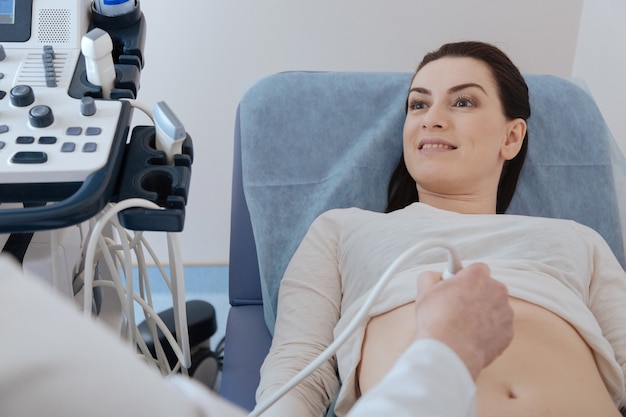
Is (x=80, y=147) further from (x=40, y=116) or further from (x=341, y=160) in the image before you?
(x=341, y=160)

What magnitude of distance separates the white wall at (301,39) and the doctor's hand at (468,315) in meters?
1.33

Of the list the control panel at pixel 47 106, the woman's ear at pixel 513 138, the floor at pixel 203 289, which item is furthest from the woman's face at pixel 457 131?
the floor at pixel 203 289

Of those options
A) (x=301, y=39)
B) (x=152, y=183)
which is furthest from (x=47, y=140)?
(x=301, y=39)

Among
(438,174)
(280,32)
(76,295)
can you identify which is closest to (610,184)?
(438,174)

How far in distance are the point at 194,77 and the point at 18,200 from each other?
1.18 meters

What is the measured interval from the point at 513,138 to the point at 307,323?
0.61 metres

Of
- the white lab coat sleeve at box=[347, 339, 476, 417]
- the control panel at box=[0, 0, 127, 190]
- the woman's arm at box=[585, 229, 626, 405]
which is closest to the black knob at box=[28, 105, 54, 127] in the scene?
the control panel at box=[0, 0, 127, 190]

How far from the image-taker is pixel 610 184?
167cm

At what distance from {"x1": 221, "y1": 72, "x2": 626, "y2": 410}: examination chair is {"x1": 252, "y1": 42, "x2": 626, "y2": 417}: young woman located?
0.07m

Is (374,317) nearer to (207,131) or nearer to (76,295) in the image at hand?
(76,295)

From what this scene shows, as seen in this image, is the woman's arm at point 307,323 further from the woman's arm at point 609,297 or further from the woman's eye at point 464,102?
the woman's arm at point 609,297

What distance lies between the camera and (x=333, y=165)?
1638 mm

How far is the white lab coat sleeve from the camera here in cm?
70

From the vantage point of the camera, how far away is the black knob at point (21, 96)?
1.17 m
